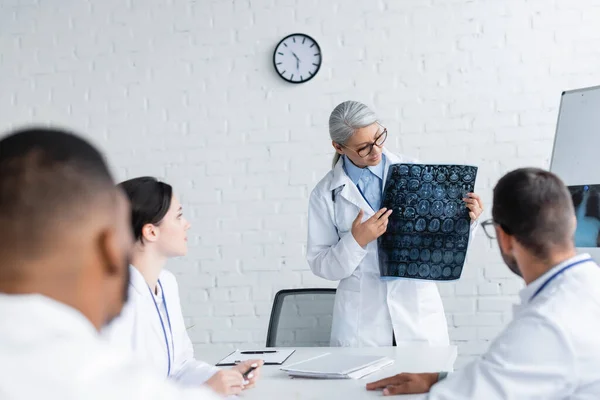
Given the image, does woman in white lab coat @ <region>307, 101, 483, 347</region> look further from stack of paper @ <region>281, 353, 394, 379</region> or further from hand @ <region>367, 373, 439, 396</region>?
hand @ <region>367, 373, 439, 396</region>

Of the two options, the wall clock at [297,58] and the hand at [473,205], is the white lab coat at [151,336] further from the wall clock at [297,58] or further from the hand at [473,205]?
the wall clock at [297,58]


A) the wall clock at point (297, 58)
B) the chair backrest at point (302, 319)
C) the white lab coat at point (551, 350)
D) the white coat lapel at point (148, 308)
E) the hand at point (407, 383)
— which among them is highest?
the wall clock at point (297, 58)

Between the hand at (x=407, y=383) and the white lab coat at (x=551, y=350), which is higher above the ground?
the white lab coat at (x=551, y=350)

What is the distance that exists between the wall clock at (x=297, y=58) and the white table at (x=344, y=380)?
169 centimetres

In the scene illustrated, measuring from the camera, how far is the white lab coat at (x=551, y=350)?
1339 mm

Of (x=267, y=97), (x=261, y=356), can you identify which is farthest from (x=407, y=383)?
(x=267, y=97)

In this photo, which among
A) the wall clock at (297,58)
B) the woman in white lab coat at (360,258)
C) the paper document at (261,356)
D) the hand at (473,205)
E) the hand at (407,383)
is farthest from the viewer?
the wall clock at (297,58)

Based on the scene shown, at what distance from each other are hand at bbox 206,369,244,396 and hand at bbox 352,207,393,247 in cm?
74

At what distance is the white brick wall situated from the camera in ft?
11.0

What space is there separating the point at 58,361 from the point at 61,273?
90 millimetres

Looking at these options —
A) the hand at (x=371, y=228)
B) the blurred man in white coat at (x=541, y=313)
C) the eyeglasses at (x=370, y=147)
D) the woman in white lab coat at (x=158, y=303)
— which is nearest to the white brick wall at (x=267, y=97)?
the eyeglasses at (x=370, y=147)

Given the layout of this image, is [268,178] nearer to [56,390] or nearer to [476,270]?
[476,270]

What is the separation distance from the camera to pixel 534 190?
1465 millimetres

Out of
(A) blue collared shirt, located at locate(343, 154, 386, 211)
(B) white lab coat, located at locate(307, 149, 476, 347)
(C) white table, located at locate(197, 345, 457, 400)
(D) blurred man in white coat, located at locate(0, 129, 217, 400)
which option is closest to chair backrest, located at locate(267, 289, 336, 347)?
(B) white lab coat, located at locate(307, 149, 476, 347)
